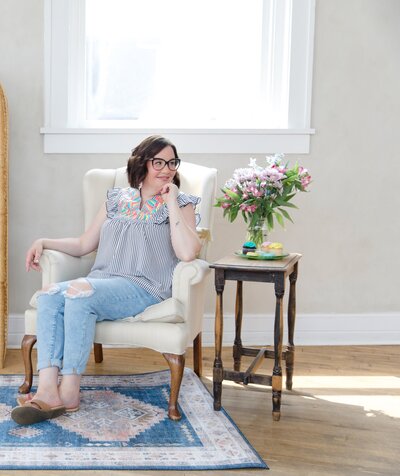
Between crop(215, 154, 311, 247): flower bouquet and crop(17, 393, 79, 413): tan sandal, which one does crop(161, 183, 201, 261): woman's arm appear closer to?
crop(215, 154, 311, 247): flower bouquet

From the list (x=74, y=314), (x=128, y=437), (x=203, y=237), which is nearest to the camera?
(x=128, y=437)

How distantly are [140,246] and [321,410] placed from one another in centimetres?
103

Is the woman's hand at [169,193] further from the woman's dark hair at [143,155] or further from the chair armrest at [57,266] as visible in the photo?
the chair armrest at [57,266]

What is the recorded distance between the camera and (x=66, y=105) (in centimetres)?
412

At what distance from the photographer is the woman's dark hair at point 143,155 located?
3.30 m

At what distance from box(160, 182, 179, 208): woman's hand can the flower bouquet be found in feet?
0.72

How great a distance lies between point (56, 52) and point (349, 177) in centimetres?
175

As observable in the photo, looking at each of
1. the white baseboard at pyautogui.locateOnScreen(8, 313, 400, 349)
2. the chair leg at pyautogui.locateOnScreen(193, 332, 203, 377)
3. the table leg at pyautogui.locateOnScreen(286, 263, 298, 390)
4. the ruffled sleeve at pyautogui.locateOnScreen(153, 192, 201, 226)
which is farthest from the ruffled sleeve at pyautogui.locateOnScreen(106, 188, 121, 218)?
the white baseboard at pyautogui.locateOnScreen(8, 313, 400, 349)

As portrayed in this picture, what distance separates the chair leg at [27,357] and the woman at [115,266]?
0.66 feet

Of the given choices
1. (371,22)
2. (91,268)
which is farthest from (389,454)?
(371,22)

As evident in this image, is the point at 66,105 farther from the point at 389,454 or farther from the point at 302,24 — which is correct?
the point at 389,454

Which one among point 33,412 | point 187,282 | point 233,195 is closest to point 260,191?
point 233,195

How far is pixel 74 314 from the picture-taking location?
9.75ft

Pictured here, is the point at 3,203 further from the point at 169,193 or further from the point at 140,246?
the point at 169,193
